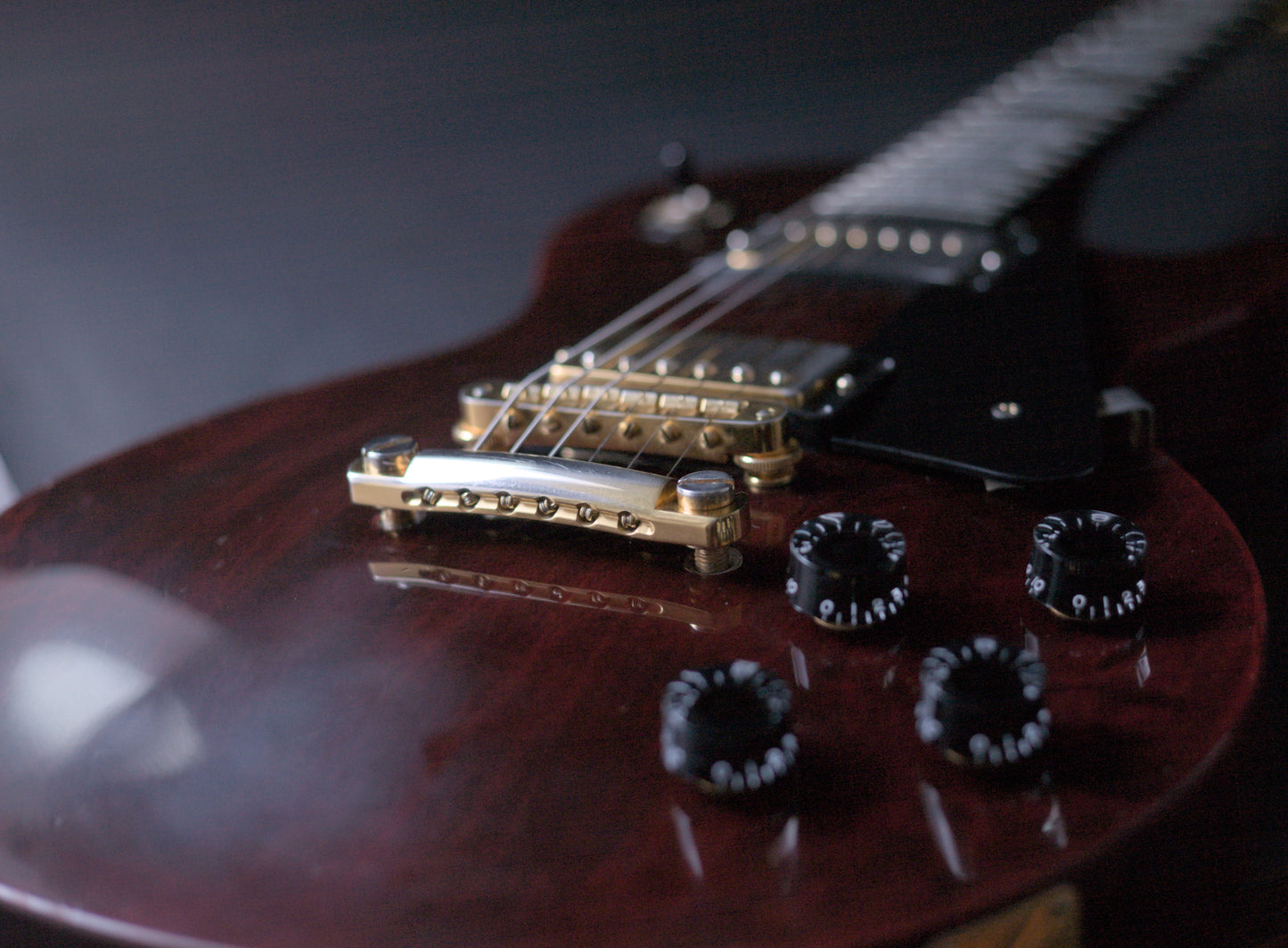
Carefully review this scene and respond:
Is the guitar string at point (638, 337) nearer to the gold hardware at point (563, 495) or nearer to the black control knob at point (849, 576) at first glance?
the gold hardware at point (563, 495)

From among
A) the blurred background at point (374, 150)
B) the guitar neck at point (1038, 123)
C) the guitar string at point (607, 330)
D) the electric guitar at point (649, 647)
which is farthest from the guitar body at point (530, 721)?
the blurred background at point (374, 150)

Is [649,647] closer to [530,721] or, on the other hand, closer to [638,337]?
[530,721]

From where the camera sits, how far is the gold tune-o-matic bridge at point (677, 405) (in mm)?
674

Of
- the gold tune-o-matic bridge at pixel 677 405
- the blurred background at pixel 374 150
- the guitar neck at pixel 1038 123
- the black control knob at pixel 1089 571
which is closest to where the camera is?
the black control knob at pixel 1089 571

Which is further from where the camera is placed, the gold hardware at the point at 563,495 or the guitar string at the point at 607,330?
the guitar string at the point at 607,330

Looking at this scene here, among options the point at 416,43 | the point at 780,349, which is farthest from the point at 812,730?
the point at 416,43

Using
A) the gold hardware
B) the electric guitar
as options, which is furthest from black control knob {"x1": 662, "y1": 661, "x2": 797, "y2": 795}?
the gold hardware

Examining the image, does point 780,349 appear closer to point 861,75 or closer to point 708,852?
point 708,852

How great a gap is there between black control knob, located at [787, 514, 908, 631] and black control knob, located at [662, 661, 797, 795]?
0.08m

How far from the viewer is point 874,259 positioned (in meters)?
1.01

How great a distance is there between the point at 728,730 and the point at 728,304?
60 cm

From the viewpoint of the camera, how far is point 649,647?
52 centimetres

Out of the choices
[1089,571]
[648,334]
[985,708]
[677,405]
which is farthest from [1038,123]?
[985,708]

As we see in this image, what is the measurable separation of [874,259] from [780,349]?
0.28m
